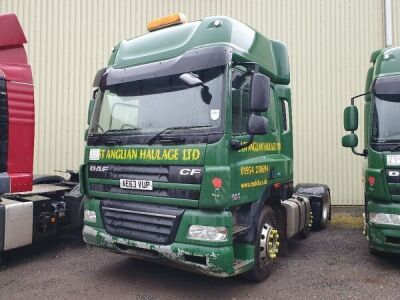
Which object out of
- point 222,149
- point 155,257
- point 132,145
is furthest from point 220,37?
point 155,257

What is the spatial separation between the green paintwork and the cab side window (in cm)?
11

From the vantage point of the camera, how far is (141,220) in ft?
13.9

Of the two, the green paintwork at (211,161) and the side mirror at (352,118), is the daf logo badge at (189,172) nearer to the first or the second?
the green paintwork at (211,161)

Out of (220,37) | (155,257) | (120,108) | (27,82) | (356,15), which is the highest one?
(356,15)

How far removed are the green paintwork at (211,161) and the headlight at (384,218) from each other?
1224mm

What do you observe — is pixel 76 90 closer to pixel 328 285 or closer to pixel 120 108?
pixel 120 108

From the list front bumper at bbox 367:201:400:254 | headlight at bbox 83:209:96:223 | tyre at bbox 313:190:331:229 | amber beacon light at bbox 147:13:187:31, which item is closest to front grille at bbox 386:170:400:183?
front bumper at bbox 367:201:400:254

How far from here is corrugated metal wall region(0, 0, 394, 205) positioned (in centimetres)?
971

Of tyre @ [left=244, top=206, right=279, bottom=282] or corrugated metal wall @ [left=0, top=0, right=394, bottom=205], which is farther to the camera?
corrugated metal wall @ [left=0, top=0, right=394, bottom=205]

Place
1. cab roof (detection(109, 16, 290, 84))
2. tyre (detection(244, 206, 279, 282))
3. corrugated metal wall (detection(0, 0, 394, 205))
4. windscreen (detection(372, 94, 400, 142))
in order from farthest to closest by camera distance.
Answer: corrugated metal wall (detection(0, 0, 394, 205)), windscreen (detection(372, 94, 400, 142)), tyre (detection(244, 206, 279, 282)), cab roof (detection(109, 16, 290, 84))

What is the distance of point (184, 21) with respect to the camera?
483cm

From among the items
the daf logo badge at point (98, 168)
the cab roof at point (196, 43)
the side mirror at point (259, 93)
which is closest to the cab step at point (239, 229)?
the side mirror at point (259, 93)

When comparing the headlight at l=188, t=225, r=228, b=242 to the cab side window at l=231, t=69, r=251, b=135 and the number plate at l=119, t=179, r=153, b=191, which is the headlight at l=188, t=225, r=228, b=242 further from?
the cab side window at l=231, t=69, r=251, b=135

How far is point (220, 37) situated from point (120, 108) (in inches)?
55.7
